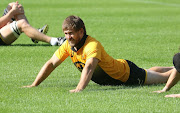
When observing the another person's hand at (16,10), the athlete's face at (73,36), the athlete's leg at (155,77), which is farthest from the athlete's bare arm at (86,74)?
the another person's hand at (16,10)

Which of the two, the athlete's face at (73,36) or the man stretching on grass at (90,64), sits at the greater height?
the athlete's face at (73,36)

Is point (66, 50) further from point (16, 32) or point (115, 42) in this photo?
point (115, 42)

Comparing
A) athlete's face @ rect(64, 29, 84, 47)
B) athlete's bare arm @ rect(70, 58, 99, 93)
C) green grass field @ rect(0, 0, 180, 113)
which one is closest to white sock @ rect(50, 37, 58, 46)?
green grass field @ rect(0, 0, 180, 113)

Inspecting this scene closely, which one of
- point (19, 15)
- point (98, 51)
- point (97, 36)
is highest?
point (98, 51)

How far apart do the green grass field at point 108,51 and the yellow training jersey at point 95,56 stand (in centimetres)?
22

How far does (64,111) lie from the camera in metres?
5.18

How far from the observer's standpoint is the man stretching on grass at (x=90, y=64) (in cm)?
624

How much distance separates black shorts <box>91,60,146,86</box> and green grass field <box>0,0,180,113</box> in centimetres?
11

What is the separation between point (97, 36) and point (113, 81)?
232 inches

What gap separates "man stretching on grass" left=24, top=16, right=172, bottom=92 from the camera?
20.5 feet

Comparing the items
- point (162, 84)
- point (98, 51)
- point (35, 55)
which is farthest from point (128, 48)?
point (98, 51)

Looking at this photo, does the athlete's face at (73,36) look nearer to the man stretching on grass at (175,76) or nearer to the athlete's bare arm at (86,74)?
the athlete's bare arm at (86,74)

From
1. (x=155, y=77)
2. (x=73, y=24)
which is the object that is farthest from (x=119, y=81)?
(x=73, y=24)

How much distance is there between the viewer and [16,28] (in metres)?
10.5
